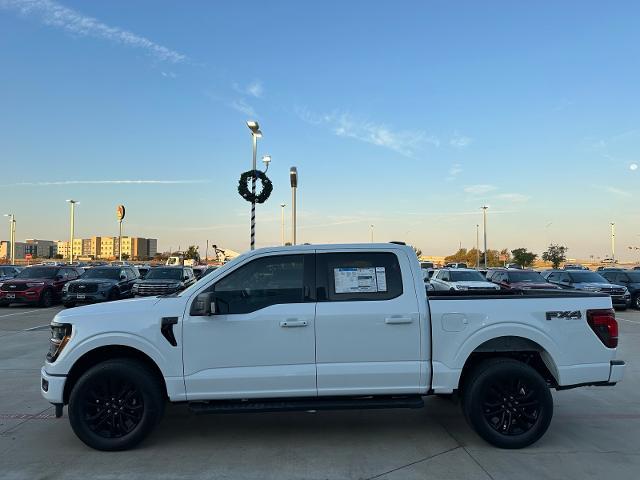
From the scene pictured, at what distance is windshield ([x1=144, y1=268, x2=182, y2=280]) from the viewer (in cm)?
2128

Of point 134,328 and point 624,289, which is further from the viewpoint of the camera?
point 624,289

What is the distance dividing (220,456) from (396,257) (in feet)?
8.32

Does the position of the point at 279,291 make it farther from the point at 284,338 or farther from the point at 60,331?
the point at 60,331

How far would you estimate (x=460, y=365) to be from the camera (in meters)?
5.27

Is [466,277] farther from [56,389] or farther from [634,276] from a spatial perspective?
[56,389]

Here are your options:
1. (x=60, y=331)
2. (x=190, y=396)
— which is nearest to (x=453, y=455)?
(x=190, y=396)

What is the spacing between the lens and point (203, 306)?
5.09 m

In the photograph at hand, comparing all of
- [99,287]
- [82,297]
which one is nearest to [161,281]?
[99,287]

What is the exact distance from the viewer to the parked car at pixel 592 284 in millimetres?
20797

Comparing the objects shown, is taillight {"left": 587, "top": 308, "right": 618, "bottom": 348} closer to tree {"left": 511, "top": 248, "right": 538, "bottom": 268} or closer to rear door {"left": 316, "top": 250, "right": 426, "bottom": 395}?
rear door {"left": 316, "top": 250, "right": 426, "bottom": 395}

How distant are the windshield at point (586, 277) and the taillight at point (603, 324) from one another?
1766 cm

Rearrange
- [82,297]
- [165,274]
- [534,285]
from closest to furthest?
[82,297], [534,285], [165,274]

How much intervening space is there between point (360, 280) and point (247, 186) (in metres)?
18.4

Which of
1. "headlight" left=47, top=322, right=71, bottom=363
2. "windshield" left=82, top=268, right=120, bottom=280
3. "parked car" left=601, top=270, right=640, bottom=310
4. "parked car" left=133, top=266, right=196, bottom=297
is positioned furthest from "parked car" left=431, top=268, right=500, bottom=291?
"headlight" left=47, top=322, right=71, bottom=363
